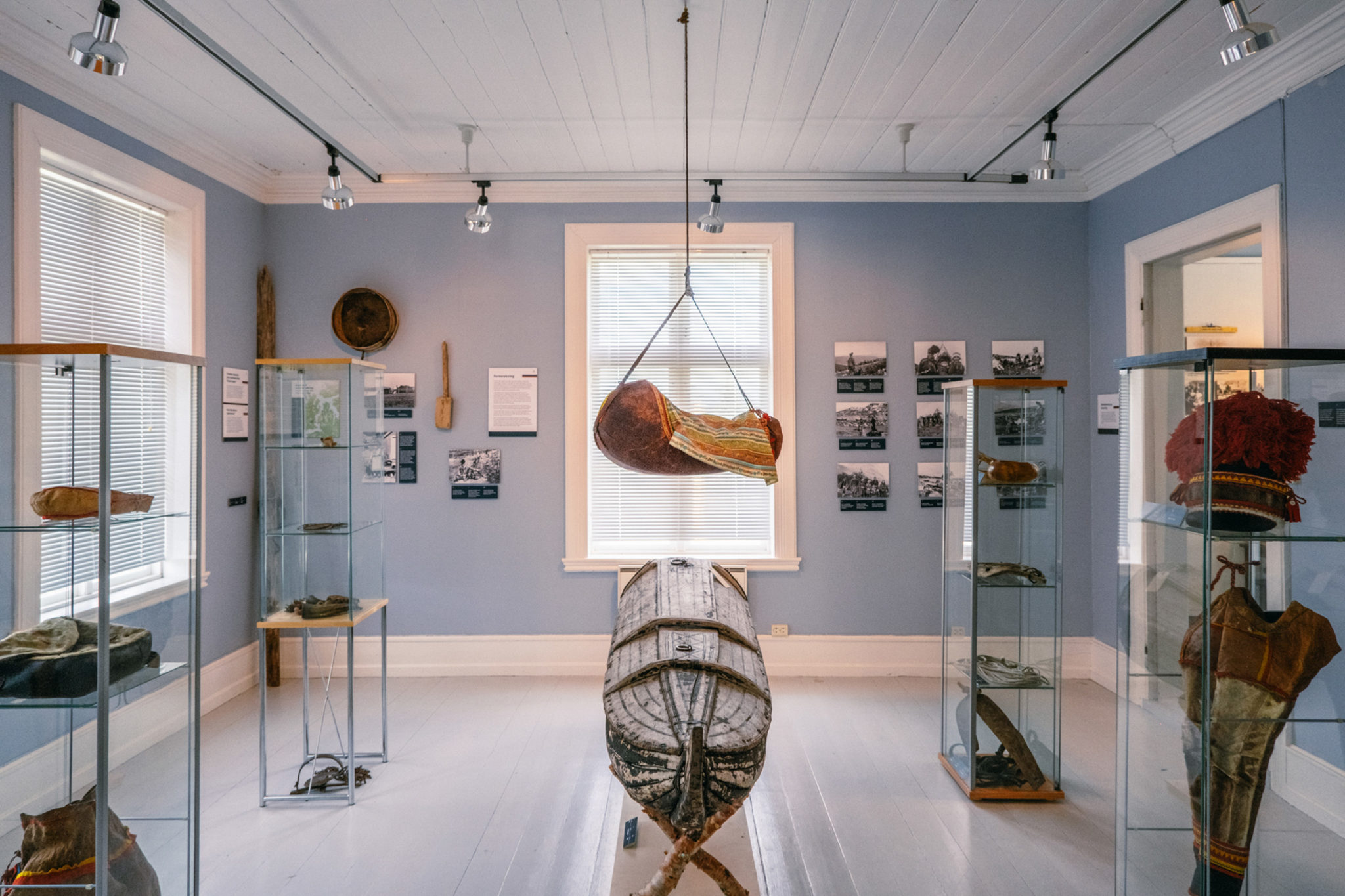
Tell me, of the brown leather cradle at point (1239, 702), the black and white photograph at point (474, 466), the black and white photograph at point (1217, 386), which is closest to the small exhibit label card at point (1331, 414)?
the black and white photograph at point (1217, 386)

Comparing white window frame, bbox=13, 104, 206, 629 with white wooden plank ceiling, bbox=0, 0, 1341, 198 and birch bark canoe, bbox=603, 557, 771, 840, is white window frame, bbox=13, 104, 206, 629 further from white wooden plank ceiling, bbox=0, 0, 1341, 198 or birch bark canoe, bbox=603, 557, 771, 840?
birch bark canoe, bbox=603, 557, 771, 840

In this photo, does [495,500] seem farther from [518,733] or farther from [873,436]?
[873,436]

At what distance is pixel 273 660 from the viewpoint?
167 inches

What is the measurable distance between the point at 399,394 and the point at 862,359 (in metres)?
2.75

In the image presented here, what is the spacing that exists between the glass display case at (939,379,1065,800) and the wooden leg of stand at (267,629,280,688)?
3618 millimetres

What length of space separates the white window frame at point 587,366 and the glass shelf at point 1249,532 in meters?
2.49

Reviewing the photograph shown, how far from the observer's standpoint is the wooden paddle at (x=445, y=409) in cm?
434

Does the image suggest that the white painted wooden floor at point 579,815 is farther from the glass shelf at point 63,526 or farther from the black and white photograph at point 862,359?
the black and white photograph at point 862,359

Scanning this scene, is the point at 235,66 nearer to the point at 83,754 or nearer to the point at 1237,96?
the point at 83,754

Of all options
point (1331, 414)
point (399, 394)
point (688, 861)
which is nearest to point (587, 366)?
point (399, 394)

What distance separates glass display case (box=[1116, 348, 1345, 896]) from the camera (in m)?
1.85

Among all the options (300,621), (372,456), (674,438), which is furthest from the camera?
(372,456)

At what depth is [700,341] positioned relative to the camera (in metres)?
4.49

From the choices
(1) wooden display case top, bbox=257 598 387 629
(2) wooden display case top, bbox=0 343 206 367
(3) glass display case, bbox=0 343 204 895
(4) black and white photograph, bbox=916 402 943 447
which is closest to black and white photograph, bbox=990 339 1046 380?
(4) black and white photograph, bbox=916 402 943 447
